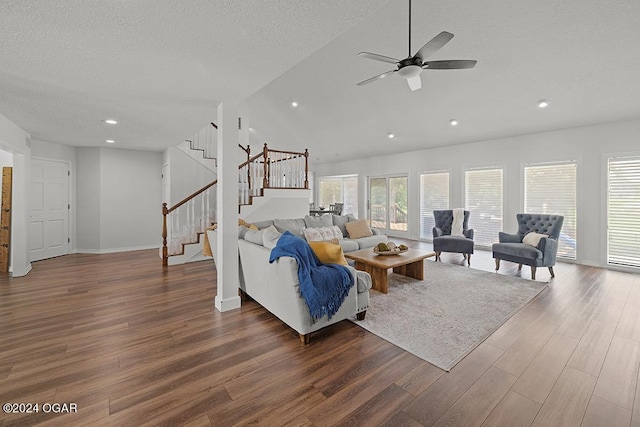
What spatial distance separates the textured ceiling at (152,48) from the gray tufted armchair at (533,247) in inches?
180

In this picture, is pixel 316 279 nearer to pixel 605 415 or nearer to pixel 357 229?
pixel 605 415

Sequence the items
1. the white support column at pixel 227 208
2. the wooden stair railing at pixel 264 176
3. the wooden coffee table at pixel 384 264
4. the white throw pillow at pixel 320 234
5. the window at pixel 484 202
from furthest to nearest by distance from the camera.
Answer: the window at pixel 484 202, the wooden stair railing at pixel 264 176, the white throw pillow at pixel 320 234, the wooden coffee table at pixel 384 264, the white support column at pixel 227 208

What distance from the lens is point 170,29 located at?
1.94 metres

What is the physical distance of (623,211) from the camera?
4.91m

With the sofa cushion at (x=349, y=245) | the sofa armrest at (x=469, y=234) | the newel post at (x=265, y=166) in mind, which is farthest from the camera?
the newel post at (x=265, y=166)

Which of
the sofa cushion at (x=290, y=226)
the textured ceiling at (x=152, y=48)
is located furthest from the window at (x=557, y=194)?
the textured ceiling at (x=152, y=48)

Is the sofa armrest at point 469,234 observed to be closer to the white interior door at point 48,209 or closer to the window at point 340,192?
the window at point 340,192

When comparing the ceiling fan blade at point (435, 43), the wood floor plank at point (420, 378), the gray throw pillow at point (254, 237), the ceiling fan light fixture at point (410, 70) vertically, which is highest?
the ceiling fan blade at point (435, 43)

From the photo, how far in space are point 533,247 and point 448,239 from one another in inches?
53.7

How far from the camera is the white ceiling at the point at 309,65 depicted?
6.09ft

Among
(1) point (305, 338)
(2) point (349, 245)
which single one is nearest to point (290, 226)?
(2) point (349, 245)

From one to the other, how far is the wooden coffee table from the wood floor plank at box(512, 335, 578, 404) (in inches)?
68.8

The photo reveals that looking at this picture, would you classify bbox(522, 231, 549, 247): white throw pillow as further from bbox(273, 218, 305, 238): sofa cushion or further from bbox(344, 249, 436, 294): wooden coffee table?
bbox(273, 218, 305, 238): sofa cushion

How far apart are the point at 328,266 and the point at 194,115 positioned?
3027 mm
